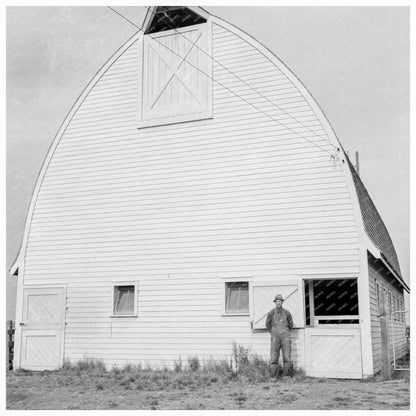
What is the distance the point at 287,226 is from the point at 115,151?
207 inches

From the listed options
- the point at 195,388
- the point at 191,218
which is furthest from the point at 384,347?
the point at 191,218

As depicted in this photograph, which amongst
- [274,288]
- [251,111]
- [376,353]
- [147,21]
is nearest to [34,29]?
[147,21]

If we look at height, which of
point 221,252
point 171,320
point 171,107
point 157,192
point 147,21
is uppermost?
point 147,21

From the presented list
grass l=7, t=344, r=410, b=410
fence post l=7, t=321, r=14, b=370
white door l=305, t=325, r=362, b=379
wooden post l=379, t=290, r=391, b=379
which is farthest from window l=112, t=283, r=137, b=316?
wooden post l=379, t=290, r=391, b=379

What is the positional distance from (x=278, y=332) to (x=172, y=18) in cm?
887

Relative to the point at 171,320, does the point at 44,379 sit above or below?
below

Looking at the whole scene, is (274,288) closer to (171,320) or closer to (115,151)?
(171,320)

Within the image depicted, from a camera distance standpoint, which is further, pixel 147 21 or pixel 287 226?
pixel 147 21

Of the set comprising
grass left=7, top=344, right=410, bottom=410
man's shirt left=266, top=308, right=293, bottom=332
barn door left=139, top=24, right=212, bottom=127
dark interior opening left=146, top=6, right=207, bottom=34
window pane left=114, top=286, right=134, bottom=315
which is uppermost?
dark interior opening left=146, top=6, right=207, bottom=34

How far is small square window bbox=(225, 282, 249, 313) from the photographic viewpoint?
48.1ft

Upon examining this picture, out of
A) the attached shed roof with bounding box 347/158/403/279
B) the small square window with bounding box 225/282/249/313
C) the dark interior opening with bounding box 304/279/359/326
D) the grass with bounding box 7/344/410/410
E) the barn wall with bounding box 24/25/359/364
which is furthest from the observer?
the dark interior opening with bounding box 304/279/359/326

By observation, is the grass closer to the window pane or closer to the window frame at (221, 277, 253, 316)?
the window frame at (221, 277, 253, 316)

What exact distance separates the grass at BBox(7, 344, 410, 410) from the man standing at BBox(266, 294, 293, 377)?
30 cm

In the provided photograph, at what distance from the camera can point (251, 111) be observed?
15.1 metres
